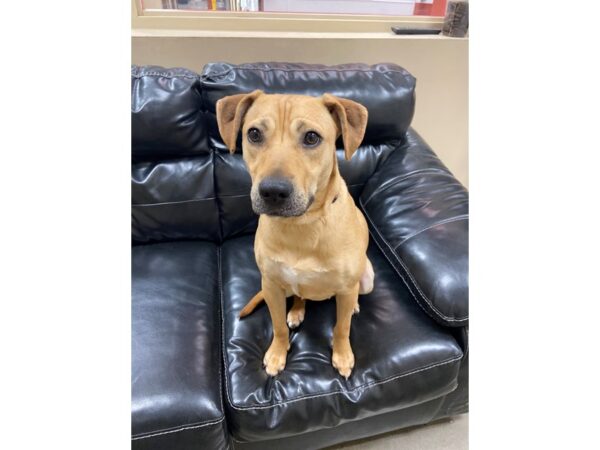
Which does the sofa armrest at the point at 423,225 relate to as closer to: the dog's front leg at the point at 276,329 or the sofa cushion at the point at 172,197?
the dog's front leg at the point at 276,329

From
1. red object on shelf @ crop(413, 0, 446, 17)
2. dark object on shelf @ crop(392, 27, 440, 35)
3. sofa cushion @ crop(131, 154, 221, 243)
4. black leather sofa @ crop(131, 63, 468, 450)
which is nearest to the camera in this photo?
black leather sofa @ crop(131, 63, 468, 450)

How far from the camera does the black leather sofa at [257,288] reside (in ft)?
4.35

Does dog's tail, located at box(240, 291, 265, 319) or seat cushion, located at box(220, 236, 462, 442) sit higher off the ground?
dog's tail, located at box(240, 291, 265, 319)

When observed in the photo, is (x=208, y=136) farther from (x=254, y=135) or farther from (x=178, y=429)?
(x=178, y=429)

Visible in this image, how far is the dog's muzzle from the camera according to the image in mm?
1106

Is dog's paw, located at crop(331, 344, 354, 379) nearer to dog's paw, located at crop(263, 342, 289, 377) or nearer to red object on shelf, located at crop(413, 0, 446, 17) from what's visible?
dog's paw, located at crop(263, 342, 289, 377)

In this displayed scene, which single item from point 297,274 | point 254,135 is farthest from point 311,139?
point 297,274

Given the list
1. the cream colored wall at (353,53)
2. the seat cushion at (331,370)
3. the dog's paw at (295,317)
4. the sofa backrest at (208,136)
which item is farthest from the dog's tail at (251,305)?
the cream colored wall at (353,53)

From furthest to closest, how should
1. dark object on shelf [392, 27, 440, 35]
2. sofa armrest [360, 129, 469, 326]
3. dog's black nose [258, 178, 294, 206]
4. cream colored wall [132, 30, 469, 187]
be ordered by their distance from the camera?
dark object on shelf [392, 27, 440, 35] < cream colored wall [132, 30, 469, 187] < sofa armrest [360, 129, 469, 326] < dog's black nose [258, 178, 294, 206]

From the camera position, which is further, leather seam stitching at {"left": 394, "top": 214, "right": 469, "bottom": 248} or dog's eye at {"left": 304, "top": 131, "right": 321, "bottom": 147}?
leather seam stitching at {"left": 394, "top": 214, "right": 469, "bottom": 248}

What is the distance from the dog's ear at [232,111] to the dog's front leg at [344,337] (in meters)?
0.67

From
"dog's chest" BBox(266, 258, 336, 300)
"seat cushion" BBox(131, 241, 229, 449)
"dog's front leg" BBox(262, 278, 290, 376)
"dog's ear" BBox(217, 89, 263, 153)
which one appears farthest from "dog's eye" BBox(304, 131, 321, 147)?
"seat cushion" BBox(131, 241, 229, 449)

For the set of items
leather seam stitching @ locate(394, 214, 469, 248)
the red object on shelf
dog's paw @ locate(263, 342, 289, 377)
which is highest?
the red object on shelf
